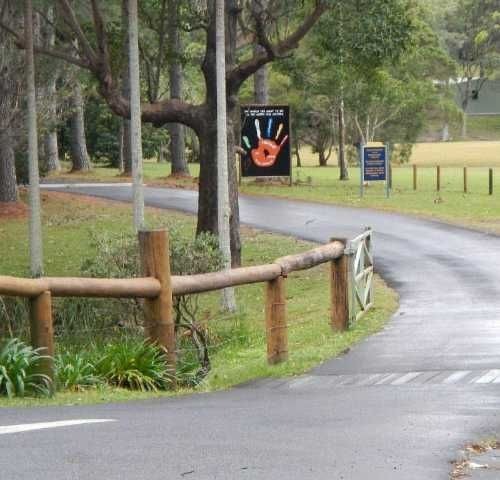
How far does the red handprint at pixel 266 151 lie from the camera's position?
35.8 meters

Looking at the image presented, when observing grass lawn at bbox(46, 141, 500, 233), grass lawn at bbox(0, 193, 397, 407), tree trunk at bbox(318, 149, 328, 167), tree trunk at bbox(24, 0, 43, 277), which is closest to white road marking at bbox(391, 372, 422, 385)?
grass lawn at bbox(0, 193, 397, 407)

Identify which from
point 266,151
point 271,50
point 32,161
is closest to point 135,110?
point 32,161

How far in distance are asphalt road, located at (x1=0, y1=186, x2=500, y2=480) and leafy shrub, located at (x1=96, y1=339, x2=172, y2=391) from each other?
2.88 feet

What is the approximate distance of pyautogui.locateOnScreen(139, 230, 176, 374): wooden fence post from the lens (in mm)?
11195

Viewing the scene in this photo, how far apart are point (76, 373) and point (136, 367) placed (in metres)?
0.61

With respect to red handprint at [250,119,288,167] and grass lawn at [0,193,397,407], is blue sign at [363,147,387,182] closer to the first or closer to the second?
red handprint at [250,119,288,167]

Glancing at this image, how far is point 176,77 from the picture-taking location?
4312 cm

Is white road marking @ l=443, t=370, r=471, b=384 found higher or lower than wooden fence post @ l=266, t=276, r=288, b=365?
lower

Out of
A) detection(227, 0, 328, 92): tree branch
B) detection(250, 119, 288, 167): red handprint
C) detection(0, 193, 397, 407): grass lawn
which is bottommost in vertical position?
detection(0, 193, 397, 407): grass lawn

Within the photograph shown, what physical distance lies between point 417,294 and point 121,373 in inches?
331

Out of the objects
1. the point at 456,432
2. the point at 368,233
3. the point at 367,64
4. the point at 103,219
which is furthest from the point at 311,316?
the point at 103,219

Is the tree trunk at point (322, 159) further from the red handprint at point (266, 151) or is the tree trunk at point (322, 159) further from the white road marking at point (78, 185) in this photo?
the red handprint at point (266, 151)

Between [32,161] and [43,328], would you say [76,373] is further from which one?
[32,161]

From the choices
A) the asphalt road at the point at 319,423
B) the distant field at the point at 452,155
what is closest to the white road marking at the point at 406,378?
the asphalt road at the point at 319,423
